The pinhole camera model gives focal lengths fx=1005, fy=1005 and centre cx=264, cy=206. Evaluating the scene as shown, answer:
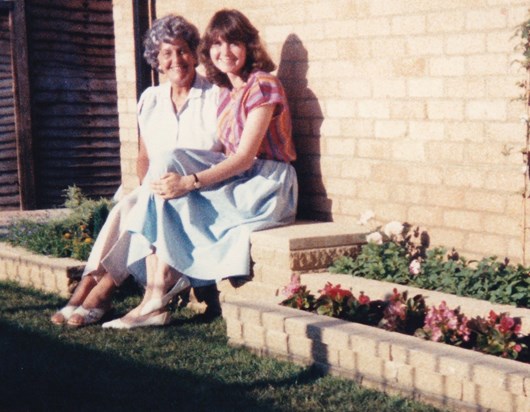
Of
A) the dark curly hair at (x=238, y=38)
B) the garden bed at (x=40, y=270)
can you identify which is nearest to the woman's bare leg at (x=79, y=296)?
the garden bed at (x=40, y=270)

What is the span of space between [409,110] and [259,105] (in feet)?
2.74

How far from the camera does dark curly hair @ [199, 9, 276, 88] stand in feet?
19.0

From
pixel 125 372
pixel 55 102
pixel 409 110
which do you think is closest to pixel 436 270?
pixel 409 110

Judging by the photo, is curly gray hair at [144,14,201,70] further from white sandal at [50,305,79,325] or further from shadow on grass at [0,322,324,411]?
shadow on grass at [0,322,324,411]

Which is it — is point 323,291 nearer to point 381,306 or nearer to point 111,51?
point 381,306

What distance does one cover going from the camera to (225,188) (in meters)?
5.69

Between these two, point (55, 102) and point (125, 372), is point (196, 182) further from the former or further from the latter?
point (55, 102)

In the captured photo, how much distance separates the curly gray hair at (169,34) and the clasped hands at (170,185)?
0.96m

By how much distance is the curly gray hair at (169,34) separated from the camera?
599 centimetres

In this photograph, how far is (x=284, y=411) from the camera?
396 centimetres

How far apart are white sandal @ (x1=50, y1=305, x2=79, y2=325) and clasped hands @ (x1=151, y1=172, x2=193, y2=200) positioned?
87 cm

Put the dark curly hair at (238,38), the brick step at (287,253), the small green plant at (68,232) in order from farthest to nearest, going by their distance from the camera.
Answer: the small green plant at (68,232), the dark curly hair at (238,38), the brick step at (287,253)

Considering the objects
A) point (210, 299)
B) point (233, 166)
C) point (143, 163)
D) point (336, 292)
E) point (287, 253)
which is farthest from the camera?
point (143, 163)

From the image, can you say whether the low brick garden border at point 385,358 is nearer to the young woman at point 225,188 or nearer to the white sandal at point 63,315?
the young woman at point 225,188
